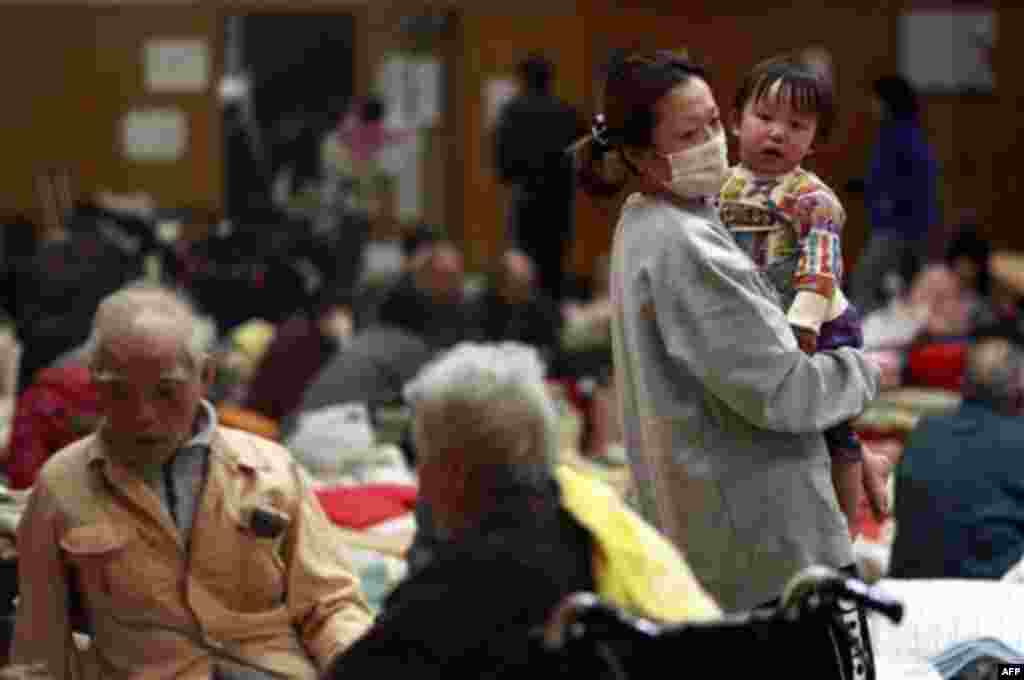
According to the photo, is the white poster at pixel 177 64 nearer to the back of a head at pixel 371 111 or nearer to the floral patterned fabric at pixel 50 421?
the back of a head at pixel 371 111

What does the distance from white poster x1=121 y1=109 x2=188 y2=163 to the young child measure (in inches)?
567

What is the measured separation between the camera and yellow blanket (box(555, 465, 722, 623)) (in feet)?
11.6

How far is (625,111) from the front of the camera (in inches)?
162

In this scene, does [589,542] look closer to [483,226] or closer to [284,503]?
[284,503]

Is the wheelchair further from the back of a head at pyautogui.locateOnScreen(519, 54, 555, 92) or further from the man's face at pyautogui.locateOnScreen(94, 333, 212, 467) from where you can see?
the back of a head at pyautogui.locateOnScreen(519, 54, 555, 92)

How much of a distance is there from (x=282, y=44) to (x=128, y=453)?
1401 cm

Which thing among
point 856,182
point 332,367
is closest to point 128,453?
point 332,367

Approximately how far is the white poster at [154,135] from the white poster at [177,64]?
0.72 feet

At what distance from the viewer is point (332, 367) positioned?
10.0 meters

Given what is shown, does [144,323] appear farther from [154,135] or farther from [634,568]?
[154,135]

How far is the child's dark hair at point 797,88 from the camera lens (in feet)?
14.2

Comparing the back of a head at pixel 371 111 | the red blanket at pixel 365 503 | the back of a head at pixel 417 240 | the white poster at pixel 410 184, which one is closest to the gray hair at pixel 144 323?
the red blanket at pixel 365 503

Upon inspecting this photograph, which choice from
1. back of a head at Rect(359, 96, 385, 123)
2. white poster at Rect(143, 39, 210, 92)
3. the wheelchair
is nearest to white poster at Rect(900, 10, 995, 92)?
back of a head at Rect(359, 96, 385, 123)

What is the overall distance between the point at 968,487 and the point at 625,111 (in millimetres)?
3492
